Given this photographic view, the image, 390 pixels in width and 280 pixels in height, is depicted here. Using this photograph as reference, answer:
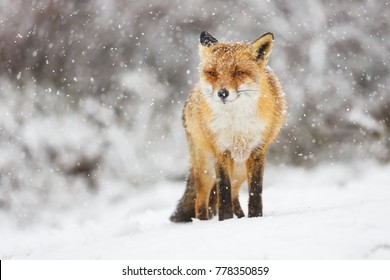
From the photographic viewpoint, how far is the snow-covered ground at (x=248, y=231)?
3.92 m

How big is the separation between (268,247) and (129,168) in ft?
19.3

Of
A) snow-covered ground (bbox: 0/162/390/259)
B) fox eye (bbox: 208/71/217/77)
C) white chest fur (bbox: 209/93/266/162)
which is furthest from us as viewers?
white chest fur (bbox: 209/93/266/162)

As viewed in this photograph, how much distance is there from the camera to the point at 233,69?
4832 millimetres

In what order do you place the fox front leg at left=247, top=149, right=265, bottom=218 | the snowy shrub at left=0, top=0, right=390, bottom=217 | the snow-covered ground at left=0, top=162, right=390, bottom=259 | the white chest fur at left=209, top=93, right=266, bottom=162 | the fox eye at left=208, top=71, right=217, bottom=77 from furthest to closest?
the snowy shrub at left=0, top=0, right=390, bottom=217 < the fox front leg at left=247, top=149, right=265, bottom=218 < the white chest fur at left=209, top=93, right=266, bottom=162 < the fox eye at left=208, top=71, right=217, bottom=77 < the snow-covered ground at left=0, top=162, right=390, bottom=259

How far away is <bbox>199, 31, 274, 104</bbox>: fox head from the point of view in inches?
189

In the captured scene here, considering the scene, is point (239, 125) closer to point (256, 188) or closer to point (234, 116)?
point (234, 116)

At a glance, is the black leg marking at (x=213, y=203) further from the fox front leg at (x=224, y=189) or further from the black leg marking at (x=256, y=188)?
the black leg marking at (x=256, y=188)

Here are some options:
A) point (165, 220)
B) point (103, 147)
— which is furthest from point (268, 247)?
point (103, 147)

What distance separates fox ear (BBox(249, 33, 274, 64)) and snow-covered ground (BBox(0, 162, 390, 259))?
63.8 inches

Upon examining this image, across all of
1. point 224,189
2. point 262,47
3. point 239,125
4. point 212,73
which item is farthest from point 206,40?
point 224,189

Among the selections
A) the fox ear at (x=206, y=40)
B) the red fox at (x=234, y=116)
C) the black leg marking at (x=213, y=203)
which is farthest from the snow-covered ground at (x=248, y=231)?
the fox ear at (x=206, y=40)

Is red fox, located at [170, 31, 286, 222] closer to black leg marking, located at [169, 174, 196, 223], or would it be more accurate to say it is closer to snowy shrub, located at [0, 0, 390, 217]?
black leg marking, located at [169, 174, 196, 223]

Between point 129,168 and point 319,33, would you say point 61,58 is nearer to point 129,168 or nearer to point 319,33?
point 129,168

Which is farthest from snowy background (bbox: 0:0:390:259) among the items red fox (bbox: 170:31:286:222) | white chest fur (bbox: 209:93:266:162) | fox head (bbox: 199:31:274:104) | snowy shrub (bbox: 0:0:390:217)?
fox head (bbox: 199:31:274:104)
